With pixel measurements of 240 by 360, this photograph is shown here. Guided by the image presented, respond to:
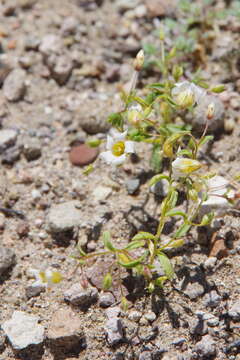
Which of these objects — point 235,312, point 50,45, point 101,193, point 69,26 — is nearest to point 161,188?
point 101,193

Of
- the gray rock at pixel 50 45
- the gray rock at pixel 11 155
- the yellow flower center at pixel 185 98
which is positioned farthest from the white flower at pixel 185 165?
the gray rock at pixel 50 45

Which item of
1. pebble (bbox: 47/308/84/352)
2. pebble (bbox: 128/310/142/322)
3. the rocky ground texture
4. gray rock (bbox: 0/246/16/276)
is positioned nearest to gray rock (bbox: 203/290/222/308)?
the rocky ground texture

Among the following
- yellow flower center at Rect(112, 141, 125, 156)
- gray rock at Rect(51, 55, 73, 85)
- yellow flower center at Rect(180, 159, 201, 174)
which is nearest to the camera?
yellow flower center at Rect(180, 159, 201, 174)

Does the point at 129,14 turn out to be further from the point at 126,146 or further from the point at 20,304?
the point at 20,304

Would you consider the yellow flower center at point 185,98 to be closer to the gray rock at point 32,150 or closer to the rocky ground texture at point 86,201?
the rocky ground texture at point 86,201

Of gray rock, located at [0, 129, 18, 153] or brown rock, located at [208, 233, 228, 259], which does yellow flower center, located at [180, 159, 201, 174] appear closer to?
brown rock, located at [208, 233, 228, 259]

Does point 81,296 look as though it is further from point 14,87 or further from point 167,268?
point 14,87
